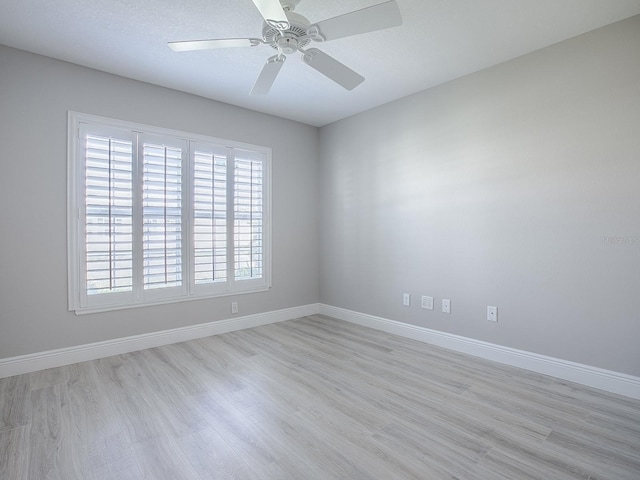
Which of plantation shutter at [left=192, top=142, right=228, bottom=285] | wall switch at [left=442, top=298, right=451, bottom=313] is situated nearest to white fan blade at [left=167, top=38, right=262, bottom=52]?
plantation shutter at [left=192, top=142, right=228, bottom=285]

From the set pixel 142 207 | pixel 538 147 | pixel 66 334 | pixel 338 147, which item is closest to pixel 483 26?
pixel 538 147

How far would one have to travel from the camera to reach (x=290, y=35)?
1825 millimetres

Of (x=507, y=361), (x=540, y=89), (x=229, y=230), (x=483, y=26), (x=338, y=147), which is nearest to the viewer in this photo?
(x=483, y=26)

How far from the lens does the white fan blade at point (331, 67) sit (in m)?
1.96

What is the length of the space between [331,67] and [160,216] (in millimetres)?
2200

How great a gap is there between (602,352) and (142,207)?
3939mm

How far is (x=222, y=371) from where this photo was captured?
272 cm

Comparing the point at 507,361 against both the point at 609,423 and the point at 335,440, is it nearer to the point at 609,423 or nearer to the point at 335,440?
the point at 609,423

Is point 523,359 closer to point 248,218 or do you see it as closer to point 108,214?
point 248,218

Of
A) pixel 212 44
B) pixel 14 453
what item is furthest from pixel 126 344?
pixel 212 44

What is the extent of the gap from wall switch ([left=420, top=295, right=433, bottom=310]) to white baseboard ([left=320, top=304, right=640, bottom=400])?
23cm

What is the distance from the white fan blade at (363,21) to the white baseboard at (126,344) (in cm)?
302

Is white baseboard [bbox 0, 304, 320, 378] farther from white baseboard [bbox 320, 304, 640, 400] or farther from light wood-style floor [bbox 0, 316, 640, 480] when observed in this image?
white baseboard [bbox 320, 304, 640, 400]

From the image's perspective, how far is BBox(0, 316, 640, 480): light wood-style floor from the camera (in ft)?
5.28
